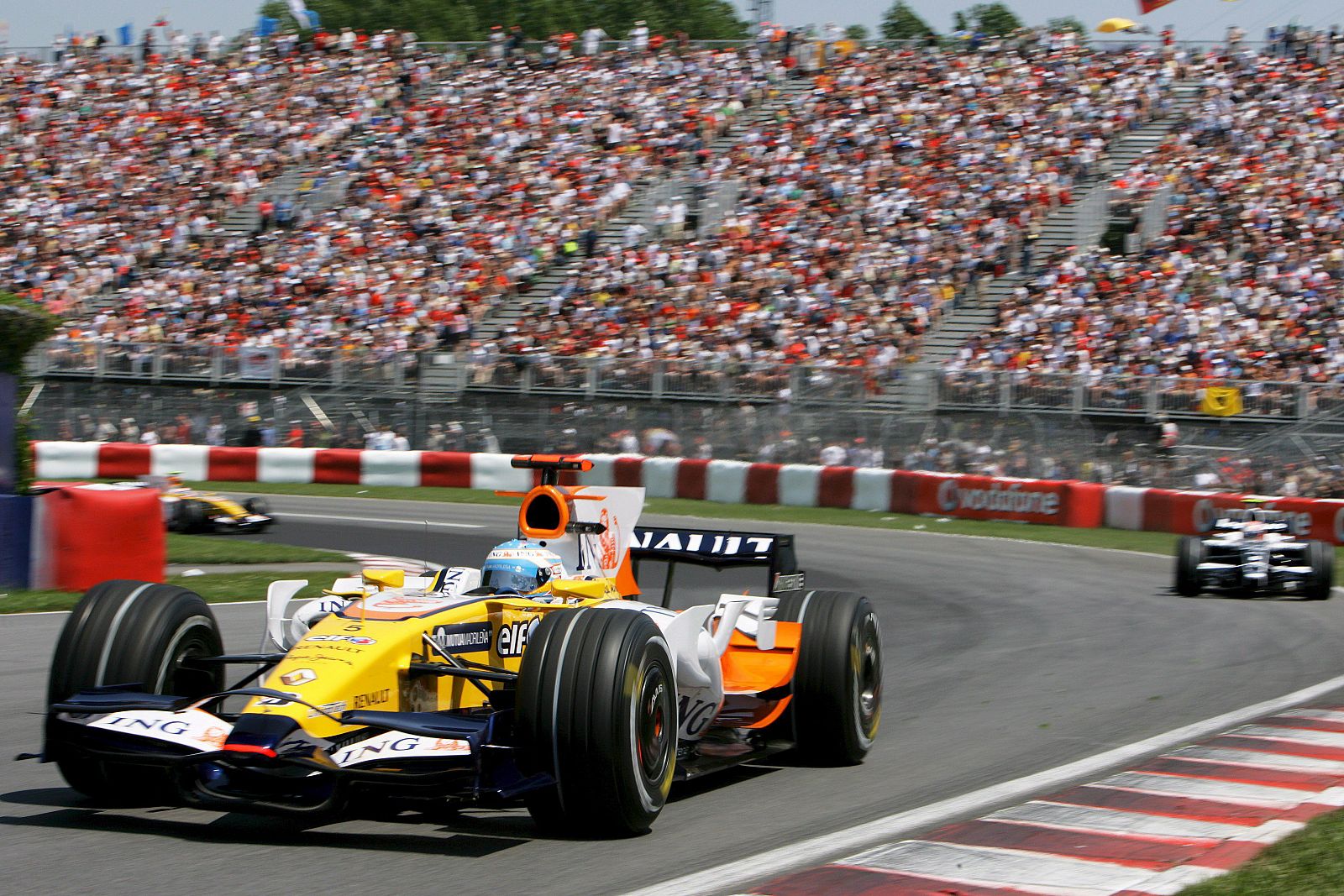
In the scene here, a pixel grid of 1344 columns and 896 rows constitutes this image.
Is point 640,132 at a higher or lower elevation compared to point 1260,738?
higher

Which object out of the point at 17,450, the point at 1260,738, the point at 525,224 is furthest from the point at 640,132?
the point at 1260,738

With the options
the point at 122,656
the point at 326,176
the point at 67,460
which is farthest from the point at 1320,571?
the point at 326,176

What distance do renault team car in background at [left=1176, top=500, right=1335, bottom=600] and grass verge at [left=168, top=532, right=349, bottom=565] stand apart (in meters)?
8.91

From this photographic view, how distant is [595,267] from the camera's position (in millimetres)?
30531

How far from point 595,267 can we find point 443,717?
25.3m

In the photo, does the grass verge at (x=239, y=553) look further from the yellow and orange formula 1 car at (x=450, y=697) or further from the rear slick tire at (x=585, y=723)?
the rear slick tire at (x=585, y=723)

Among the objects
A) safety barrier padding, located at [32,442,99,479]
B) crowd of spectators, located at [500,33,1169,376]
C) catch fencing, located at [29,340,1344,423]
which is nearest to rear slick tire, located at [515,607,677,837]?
catch fencing, located at [29,340,1344,423]

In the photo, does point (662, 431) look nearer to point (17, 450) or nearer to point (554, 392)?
point (554, 392)

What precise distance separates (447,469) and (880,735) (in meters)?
19.6

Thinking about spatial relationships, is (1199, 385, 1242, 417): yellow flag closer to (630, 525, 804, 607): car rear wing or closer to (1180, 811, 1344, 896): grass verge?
(630, 525, 804, 607): car rear wing

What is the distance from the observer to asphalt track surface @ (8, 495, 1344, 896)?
5.17 m

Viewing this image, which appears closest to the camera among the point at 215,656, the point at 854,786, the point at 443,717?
the point at 443,717

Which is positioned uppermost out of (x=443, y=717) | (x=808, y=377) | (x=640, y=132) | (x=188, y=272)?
(x=640, y=132)

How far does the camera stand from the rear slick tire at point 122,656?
5883mm
